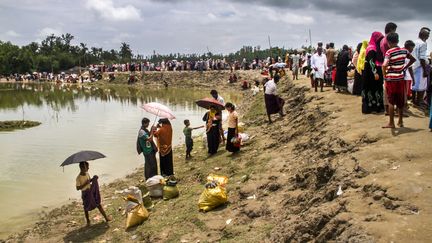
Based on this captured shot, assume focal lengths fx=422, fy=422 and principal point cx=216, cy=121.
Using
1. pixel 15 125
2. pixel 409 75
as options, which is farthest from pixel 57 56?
pixel 409 75

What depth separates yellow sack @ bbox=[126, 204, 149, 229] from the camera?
8.41 m

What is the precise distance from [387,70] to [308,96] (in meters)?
6.75

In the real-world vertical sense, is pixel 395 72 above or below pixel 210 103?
above

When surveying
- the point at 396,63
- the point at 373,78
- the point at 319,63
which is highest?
the point at 319,63

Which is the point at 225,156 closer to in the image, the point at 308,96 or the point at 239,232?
the point at 308,96

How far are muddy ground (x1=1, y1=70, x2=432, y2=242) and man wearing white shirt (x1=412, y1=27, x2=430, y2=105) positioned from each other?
45.8 inches

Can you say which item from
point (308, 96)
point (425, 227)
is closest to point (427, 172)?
point (425, 227)

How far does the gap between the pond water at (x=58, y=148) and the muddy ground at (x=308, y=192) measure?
3.31 feet

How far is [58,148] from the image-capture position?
690 inches

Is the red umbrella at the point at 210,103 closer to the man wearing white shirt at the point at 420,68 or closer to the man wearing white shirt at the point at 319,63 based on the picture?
the man wearing white shirt at the point at 319,63

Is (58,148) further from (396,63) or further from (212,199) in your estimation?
(396,63)

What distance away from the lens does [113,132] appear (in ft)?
67.8

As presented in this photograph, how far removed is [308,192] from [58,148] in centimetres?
1324

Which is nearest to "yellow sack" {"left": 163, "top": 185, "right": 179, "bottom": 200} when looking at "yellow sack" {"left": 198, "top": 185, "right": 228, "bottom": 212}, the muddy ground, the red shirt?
the muddy ground
